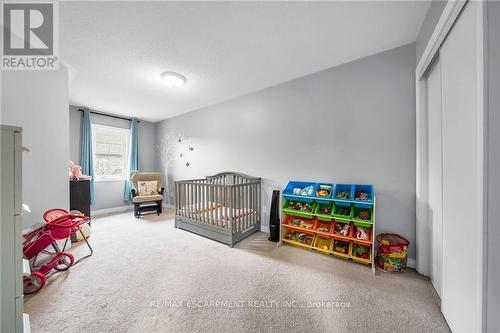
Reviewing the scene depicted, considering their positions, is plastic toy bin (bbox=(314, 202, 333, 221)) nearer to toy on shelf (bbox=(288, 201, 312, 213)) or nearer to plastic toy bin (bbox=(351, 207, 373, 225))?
toy on shelf (bbox=(288, 201, 312, 213))

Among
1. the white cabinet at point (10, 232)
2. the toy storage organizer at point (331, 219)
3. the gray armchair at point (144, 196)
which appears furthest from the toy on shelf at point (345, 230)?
the gray armchair at point (144, 196)

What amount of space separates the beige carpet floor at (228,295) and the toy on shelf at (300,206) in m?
0.53

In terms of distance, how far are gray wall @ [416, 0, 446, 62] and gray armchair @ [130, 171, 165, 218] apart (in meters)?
4.75

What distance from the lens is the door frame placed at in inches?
31.8

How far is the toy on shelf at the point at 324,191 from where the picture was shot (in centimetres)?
220

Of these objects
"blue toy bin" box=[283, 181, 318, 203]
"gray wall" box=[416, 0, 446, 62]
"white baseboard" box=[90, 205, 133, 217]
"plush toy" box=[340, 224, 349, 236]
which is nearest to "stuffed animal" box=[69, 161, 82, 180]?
"white baseboard" box=[90, 205, 133, 217]

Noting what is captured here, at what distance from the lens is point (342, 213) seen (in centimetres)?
215

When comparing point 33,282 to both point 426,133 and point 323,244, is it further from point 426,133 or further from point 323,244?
point 426,133

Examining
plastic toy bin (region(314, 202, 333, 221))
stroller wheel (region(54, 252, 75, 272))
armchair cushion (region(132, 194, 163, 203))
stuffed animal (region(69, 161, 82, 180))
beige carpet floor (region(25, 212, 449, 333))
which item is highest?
stuffed animal (region(69, 161, 82, 180))

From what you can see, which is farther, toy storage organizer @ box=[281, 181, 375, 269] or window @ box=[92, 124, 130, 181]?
window @ box=[92, 124, 130, 181]

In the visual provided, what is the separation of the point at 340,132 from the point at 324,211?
1045mm

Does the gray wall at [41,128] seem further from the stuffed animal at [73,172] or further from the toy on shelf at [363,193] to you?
the toy on shelf at [363,193]
